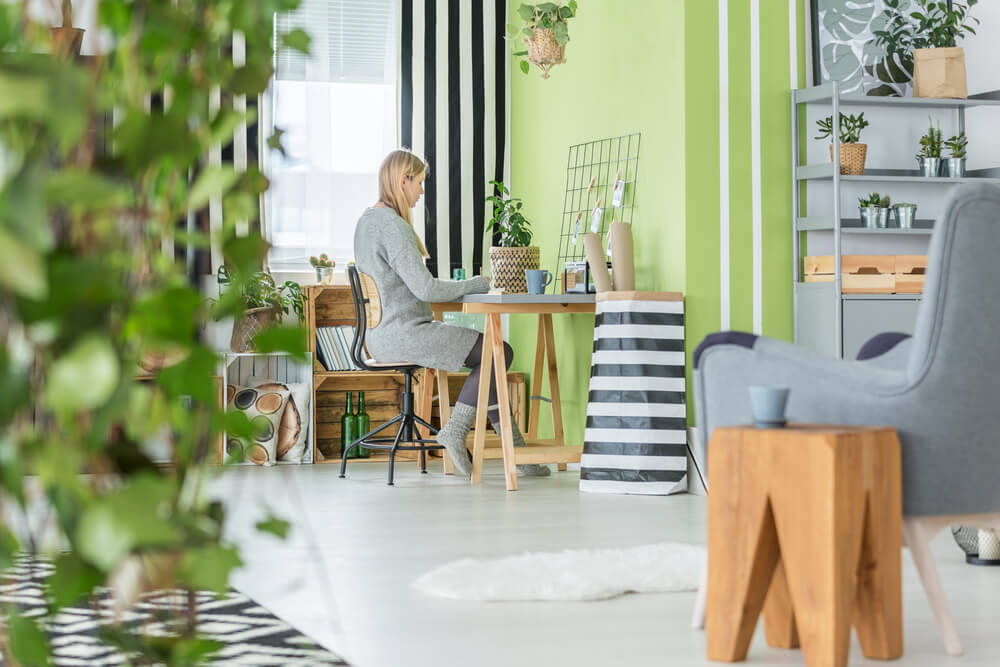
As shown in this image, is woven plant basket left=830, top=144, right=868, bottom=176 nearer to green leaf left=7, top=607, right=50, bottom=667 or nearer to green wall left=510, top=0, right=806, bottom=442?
green wall left=510, top=0, right=806, bottom=442

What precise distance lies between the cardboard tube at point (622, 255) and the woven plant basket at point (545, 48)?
92 cm

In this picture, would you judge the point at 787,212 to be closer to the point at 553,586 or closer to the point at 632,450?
the point at 632,450

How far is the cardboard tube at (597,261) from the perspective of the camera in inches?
186

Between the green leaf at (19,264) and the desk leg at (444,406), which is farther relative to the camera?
the desk leg at (444,406)

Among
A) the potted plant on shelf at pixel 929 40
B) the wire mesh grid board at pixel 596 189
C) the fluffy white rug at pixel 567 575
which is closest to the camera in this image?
the fluffy white rug at pixel 567 575

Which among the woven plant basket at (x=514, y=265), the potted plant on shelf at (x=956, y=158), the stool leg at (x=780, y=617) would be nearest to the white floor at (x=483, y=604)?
the stool leg at (x=780, y=617)

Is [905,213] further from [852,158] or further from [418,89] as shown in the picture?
[418,89]

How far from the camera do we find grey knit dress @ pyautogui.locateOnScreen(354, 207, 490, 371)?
488 centimetres

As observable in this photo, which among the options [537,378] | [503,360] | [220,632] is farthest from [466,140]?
[220,632]

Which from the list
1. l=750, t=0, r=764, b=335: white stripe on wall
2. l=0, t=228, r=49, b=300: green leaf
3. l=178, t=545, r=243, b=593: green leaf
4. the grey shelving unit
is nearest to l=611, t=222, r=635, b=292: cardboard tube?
l=750, t=0, r=764, b=335: white stripe on wall

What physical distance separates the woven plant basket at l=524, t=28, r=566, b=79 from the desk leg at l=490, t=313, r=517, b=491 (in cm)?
126

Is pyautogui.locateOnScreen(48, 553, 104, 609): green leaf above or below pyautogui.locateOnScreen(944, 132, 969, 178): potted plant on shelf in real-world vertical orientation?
below

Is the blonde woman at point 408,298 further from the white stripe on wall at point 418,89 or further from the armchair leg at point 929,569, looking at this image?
the armchair leg at point 929,569

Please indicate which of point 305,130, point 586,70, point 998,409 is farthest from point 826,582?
point 305,130
